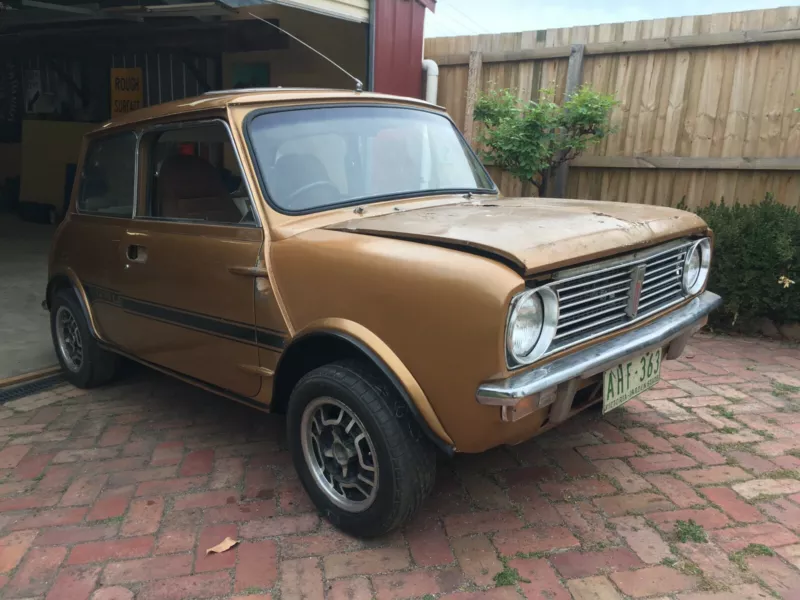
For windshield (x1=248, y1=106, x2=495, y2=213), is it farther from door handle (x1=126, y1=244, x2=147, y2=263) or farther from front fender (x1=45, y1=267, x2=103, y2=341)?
front fender (x1=45, y1=267, x2=103, y2=341)

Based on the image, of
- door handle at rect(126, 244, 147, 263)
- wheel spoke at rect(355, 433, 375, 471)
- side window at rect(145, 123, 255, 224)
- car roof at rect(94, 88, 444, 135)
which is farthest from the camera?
door handle at rect(126, 244, 147, 263)

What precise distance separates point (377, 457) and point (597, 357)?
922 millimetres

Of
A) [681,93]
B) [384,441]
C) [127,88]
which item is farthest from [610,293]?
[127,88]

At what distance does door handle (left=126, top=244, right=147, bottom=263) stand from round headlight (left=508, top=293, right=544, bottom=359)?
2.23 meters

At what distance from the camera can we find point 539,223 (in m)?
2.53

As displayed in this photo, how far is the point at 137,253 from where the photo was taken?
3.49 m

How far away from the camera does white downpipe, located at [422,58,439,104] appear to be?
6.78 meters

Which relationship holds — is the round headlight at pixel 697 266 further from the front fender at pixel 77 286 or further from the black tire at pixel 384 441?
the front fender at pixel 77 286

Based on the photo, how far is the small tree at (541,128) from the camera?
224 inches

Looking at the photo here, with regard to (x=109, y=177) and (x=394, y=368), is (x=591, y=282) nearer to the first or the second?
(x=394, y=368)

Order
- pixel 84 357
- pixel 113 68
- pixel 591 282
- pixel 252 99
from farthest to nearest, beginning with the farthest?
pixel 113 68, pixel 84 357, pixel 252 99, pixel 591 282

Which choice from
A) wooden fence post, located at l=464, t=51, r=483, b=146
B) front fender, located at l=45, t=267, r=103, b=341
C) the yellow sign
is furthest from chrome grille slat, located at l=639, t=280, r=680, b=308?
the yellow sign

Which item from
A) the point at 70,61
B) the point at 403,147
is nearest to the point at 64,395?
the point at 403,147

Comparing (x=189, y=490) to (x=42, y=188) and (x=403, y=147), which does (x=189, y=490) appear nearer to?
(x=403, y=147)
